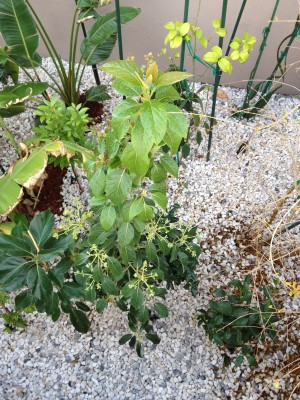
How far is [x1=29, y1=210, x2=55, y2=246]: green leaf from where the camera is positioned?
5.25ft

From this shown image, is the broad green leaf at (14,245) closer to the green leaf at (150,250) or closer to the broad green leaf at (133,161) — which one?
the green leaf at (150,250)

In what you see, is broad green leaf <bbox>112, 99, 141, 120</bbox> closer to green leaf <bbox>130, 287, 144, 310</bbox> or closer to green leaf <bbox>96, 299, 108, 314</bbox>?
green leaf <bbox>130, 287, 144, 310</bbox>

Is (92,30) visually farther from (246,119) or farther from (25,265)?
(25,265)


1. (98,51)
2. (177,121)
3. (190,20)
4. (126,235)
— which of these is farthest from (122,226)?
(190,20)

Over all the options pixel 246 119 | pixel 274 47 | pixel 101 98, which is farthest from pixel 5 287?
pixel 274 47

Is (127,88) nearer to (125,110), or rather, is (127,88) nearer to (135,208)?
(125,110)

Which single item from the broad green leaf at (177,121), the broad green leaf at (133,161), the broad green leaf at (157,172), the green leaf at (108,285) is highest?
the broad green leaf at (177,121)

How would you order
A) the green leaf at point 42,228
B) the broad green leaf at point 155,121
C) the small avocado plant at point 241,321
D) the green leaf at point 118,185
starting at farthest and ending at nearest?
the small avocado plant at point 241,321
the green leaf at point 42,228
the green leaf at point 118,185
the broad green leaf at point 155,121

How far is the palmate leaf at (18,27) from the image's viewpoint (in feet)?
7.35

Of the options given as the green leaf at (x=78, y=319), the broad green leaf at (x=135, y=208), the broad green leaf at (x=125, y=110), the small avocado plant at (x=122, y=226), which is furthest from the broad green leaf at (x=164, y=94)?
the green leaf at (x=78, y=319)

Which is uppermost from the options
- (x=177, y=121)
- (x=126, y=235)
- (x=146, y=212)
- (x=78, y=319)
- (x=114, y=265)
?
(x=177, y=121)

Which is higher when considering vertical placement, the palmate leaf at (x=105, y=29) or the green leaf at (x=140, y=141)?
the green leaf at (x=140, y=141)

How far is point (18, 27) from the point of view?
229 cm

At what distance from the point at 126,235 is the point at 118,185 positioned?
9.5 inches
